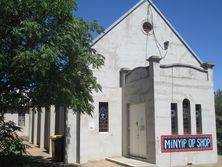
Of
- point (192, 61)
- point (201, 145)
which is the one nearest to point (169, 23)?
point (192, 61)

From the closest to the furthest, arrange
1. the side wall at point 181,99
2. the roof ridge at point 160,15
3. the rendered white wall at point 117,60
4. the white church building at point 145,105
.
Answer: the side wall at point 181,99
the white church building at point 145,105
the rendered white wall at point 117,60
the roof ridge at point 160,15

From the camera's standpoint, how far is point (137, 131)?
15625mm

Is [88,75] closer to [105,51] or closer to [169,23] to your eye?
[105,51]

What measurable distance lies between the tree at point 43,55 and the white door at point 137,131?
Result: 4.02m

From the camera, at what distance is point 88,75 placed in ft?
39.8

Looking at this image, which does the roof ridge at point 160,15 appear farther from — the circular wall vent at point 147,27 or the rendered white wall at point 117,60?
the circular wall vent at point 147,27

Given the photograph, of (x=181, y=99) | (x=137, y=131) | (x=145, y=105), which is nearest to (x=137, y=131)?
(x=137, y=131)

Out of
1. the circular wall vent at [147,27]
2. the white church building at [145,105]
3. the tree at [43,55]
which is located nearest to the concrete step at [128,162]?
the white church building at [145,105]

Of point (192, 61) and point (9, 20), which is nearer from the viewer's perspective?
point (9, 20)

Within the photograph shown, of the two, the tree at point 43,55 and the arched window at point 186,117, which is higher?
the tree at point 43,55

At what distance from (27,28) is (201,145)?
9.93 meters

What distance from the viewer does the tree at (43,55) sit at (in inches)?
390

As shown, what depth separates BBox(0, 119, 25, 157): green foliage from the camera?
12.3m

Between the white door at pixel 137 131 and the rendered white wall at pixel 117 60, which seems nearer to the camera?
the white door at pixel 137 131
